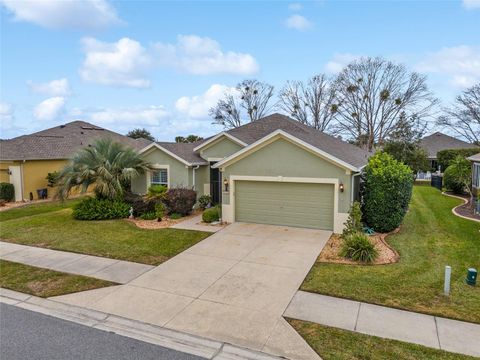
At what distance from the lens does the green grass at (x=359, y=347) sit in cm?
500

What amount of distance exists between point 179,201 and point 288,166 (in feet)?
18.1

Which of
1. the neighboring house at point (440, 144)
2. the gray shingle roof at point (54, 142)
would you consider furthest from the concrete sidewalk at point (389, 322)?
the neighboring house at point (440, 144)

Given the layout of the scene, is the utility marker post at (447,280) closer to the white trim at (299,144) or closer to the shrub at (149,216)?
the white trim at (299,144)

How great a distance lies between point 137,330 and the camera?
5.85 metres

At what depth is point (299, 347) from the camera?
5.27 metres

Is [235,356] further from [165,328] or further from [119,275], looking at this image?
[119,275]

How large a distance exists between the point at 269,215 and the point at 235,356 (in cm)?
886

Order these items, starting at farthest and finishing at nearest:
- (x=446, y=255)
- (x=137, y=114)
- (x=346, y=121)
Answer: (x=346, y=121), (x=137, y=114), (x=446, y=255)

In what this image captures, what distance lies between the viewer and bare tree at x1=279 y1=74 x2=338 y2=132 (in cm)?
4059

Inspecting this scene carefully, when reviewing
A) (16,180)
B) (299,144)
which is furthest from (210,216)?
(16,180)

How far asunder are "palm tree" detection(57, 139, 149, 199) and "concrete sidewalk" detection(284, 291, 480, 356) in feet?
37.3

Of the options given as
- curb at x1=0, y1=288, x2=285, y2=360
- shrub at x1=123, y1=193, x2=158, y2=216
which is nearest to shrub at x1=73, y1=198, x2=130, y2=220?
shrub at x1=123, y1=193, x2=158, y2=216

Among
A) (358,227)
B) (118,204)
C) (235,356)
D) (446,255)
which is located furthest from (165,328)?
(118,204)

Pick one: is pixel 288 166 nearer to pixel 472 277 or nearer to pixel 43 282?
pixel 472 277
